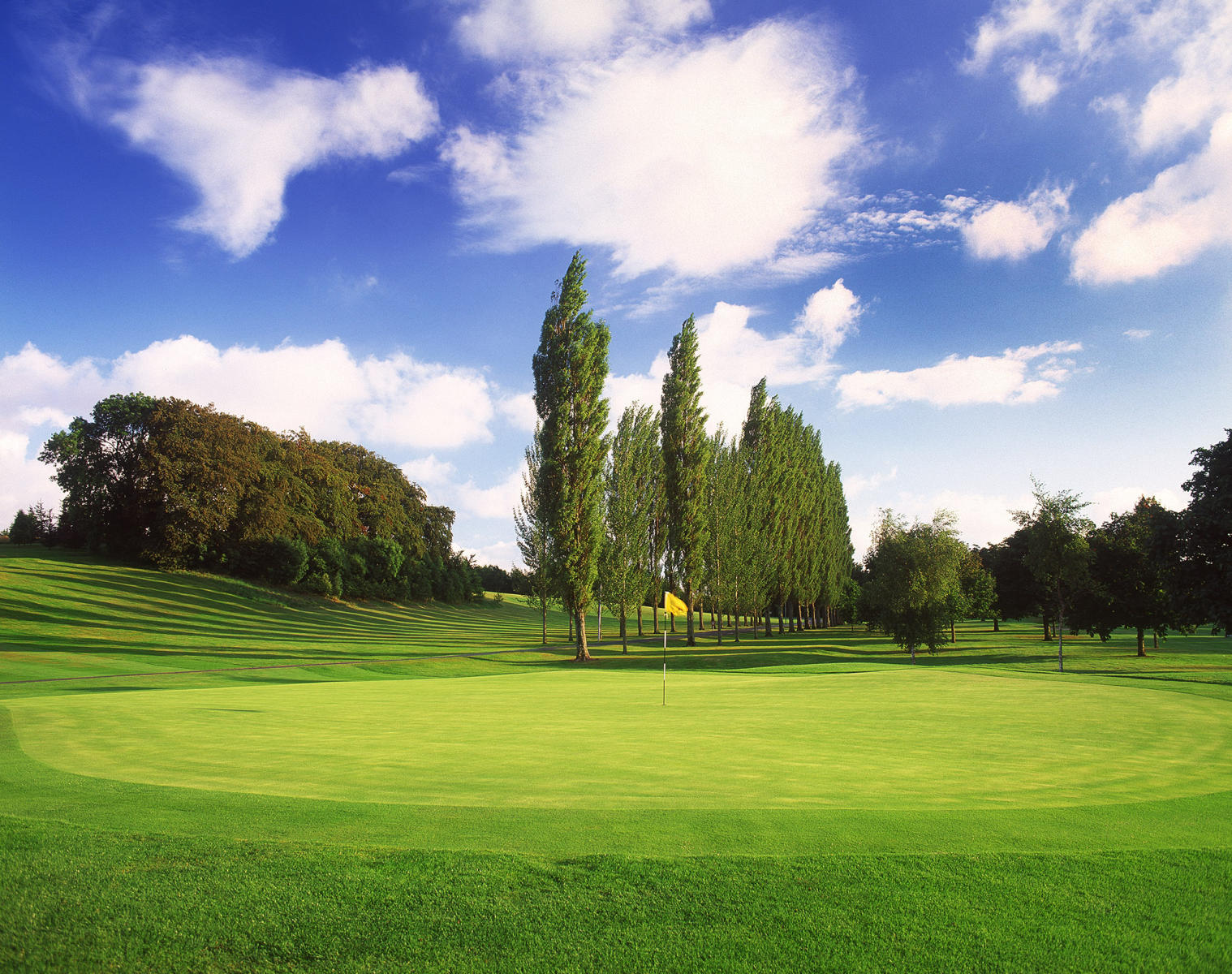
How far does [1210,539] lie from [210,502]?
6711 cm

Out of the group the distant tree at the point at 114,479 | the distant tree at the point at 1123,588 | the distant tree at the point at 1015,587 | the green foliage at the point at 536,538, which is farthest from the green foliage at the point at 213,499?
the distant tree at the point at 1123,588

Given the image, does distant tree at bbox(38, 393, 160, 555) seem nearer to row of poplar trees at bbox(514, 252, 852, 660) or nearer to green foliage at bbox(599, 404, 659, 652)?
row of poplar trees at bbox(514, 252, 852, 660)

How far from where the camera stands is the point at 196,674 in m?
27.5

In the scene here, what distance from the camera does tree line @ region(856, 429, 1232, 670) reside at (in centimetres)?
2988

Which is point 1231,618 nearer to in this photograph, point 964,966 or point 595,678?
point 595,678

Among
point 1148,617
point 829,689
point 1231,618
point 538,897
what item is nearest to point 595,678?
point 829,689

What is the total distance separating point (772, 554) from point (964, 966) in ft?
194

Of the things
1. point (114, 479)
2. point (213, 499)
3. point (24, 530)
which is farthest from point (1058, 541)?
point (24, 530)

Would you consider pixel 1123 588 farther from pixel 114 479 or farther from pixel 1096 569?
pixel 114 479

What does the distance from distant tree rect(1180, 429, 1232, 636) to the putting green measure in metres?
14.8

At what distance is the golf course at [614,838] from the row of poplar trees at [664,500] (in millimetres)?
25625

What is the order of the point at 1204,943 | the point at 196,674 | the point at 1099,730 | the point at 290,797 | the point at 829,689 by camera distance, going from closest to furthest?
the point at 1204,943 < the point at 290,797 < the point at 1099,730 < the point at 829,689 < the point at 196,674

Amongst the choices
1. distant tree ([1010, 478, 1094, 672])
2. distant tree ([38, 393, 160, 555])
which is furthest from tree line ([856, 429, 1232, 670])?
distant tree ([38, 393, 160, 555])

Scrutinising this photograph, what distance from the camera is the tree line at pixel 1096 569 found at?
29.9m
